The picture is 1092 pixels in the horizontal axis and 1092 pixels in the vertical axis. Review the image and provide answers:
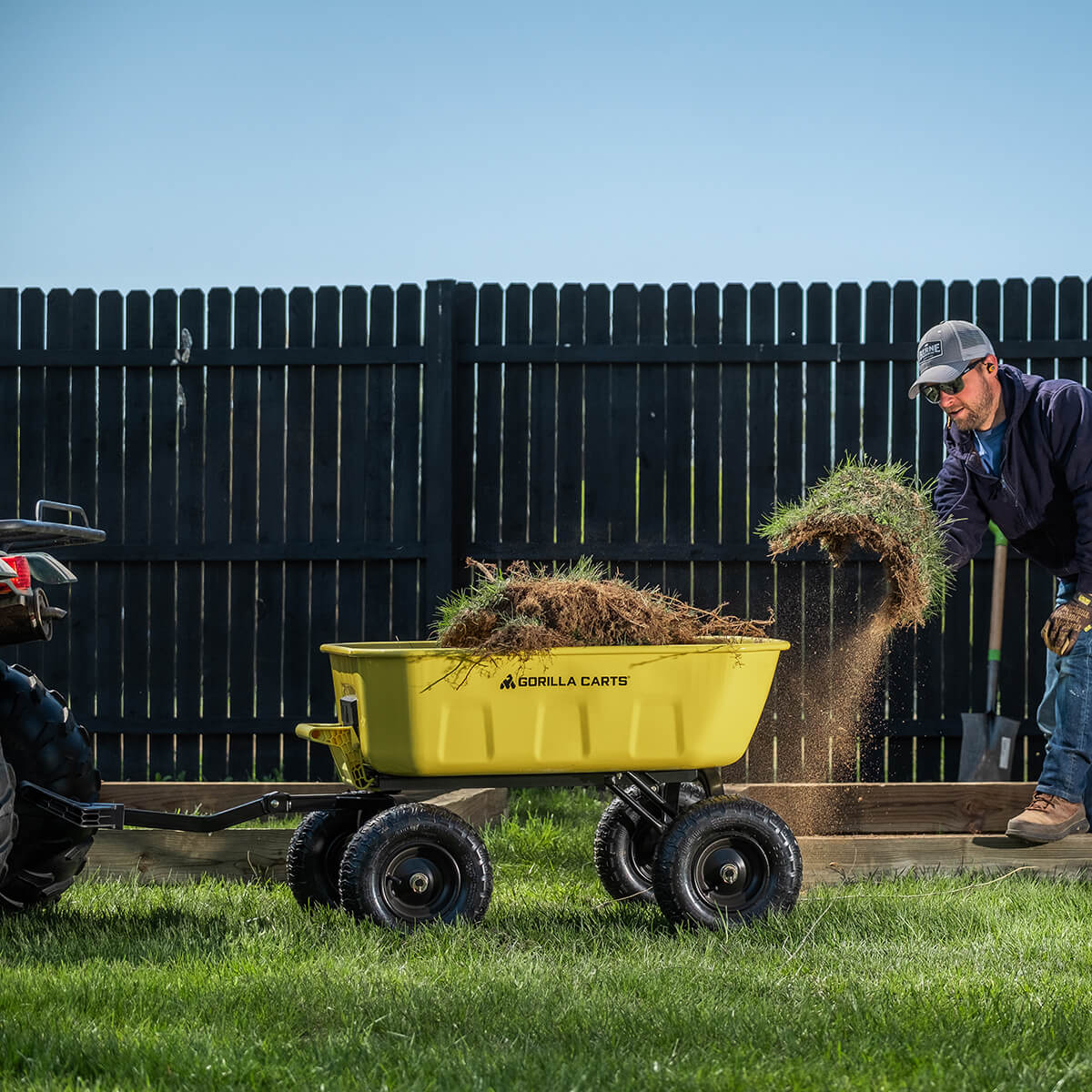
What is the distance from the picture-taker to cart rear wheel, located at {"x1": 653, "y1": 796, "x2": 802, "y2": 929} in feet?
11.0

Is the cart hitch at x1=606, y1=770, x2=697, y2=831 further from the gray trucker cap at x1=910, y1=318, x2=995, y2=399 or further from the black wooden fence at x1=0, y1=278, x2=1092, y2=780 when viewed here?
the black wooden fence at x1=0, y1=278, x2=1092, y2=780

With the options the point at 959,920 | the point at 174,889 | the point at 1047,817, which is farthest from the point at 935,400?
the point at 174,889

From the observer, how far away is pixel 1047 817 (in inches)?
158

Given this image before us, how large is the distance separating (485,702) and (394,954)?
667 millimetres

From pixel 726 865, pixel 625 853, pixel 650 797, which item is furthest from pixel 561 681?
pixel 625 853

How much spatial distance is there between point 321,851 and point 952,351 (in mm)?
2549

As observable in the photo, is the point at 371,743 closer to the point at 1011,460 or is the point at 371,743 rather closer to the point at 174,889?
the point at 174,889

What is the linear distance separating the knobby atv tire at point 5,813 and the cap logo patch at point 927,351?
3.03 m

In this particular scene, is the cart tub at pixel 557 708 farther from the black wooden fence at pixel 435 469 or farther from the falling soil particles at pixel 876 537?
the black wooden fence at pixel 435 469

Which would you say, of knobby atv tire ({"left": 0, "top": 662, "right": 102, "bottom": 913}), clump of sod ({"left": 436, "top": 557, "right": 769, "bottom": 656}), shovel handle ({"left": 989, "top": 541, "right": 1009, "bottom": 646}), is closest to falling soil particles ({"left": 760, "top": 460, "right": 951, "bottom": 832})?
clump of sod ({"left": 436, "top": 557, "right": 769, "bottom": 656})

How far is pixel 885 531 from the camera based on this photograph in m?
3.93

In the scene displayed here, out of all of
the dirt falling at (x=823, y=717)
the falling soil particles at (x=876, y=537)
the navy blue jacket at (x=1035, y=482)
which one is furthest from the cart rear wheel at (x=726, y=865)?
the dirt falling at (x=823, y=717)

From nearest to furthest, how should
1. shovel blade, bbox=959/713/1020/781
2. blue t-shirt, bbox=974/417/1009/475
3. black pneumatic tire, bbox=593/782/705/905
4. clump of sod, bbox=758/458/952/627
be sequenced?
black pneumatic tire, bbox=593/782/705/905
clump of sod, bbox=758/458/952/627
blue t-shirt, bbox=974/417/1009/475
shovel blade, bbox=959/713/1020/781

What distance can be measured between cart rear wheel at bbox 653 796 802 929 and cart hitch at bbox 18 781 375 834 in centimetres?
91
